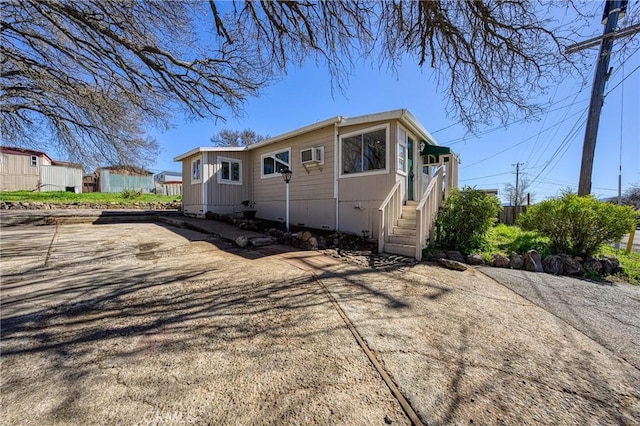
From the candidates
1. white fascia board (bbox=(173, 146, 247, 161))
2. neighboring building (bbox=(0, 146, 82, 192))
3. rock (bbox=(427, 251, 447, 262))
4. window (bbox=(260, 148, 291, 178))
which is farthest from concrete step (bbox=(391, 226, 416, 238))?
neighboring building (bbox=(0, 146, 82, 192))

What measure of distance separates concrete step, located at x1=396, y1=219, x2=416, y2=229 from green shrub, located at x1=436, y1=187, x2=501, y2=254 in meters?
0.62

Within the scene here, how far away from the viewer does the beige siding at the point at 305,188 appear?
25.4 feet

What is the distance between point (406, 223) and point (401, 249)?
3.02ft

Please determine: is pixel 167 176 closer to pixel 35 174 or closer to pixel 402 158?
pixel 35 174

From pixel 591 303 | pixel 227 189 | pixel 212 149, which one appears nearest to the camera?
pixel 591 303

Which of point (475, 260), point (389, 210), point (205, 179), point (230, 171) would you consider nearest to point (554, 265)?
point (475, 260)

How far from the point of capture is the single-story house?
6164mm

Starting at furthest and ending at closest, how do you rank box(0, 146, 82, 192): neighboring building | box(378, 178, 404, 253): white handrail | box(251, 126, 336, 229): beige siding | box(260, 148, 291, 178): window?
box(0, 146, 82, 192): neighboring building → box(260, 148, 291, 178): window → box(251, 126, 336, 229): beige siding → box(378, 178, 404, 253): white handrail

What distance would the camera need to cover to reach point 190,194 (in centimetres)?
1134

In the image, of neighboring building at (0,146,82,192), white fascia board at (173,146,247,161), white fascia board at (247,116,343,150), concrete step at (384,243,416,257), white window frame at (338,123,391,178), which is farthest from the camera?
neighboring building at (0,146,82,192)

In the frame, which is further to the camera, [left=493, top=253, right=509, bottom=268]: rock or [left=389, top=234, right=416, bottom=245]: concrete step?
[left=389, top=234, right=416, bottom=245]: concrete step

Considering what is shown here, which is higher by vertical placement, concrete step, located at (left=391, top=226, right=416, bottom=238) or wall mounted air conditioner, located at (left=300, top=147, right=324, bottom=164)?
wall mounted air conditioner, located at (left=300, top=147, right=324, bottom=164)

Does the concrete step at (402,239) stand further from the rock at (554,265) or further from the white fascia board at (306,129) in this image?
the white fascia board at (306,129)

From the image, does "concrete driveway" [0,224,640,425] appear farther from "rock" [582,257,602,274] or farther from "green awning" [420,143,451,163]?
"green awning" [420,143,451,163]
